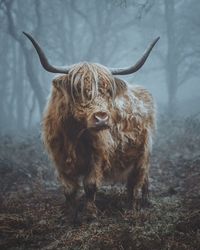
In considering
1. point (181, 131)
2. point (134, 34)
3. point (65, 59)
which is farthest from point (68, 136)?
point (134, 34)

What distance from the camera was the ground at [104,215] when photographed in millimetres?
3768

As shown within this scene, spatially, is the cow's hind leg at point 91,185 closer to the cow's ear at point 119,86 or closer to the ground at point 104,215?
the ground at point 104,215

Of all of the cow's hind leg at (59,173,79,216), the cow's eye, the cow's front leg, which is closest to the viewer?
the cow's eye

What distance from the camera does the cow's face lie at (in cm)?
426

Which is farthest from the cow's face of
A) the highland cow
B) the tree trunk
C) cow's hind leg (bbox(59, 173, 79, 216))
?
the tree trunk

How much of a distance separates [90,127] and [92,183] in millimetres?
868

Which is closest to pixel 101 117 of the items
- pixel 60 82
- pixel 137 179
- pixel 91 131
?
pixel 91 131

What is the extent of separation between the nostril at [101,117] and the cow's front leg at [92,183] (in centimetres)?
78

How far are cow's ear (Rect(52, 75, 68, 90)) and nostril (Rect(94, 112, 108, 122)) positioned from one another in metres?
0.68

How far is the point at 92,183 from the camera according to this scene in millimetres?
4820

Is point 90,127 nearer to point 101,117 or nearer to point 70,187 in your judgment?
point 101,117

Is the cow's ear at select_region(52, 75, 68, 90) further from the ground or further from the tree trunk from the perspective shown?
the tree trunk

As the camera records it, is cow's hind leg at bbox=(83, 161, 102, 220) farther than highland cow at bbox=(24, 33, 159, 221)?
Yes

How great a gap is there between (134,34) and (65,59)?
8144 millimetres
